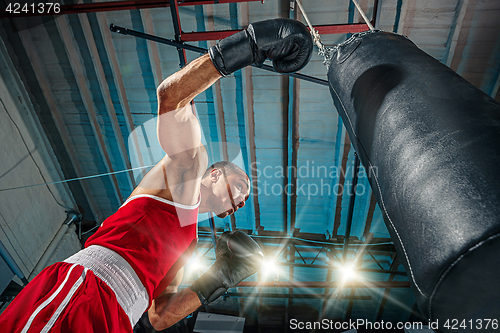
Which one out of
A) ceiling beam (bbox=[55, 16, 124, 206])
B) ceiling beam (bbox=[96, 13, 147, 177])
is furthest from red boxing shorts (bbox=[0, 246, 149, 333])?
ceiling beam (bbox=[55, 16, 124, 206])

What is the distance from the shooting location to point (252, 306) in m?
7.55

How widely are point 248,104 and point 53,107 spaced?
13.1 feet

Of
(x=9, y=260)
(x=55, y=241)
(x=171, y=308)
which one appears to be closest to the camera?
(x=171, y=308)

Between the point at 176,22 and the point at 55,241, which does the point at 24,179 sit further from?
the point at 176,22

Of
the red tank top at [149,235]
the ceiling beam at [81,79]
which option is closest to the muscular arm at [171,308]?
the red tank top at [149,235]

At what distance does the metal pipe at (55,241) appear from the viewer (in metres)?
5.01

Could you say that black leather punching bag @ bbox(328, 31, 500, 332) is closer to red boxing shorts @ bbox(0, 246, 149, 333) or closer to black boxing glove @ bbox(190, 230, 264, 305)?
red boxing shorts @ bbox(0, 246, 149, 333)

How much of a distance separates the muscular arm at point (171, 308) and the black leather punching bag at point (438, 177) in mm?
1971

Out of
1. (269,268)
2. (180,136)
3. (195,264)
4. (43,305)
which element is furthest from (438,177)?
(195,264)

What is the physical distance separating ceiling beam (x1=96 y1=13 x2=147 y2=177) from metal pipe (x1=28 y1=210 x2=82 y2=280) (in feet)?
7.16

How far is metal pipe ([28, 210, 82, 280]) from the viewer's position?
16.4ft

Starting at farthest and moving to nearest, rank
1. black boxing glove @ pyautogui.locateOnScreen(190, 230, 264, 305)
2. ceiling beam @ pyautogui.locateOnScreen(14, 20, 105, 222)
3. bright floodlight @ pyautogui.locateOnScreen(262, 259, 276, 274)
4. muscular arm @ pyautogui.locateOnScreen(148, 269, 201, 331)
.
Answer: bright floodlight @ pyautogui.locateOnScreen(262, 259, 276, 274), ceiling beam @ pyautogui.locateOnScreen(14, 20, 105, 222), black boxing glove @ pyautogui.locateOnScreen(190, 230, 264, 305), muscular arm @ pyautogui.locateOnScreen(148, 269, 201, 331)

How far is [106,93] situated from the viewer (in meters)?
4.64

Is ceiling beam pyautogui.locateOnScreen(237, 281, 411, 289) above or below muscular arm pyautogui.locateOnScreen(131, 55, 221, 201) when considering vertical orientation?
below
